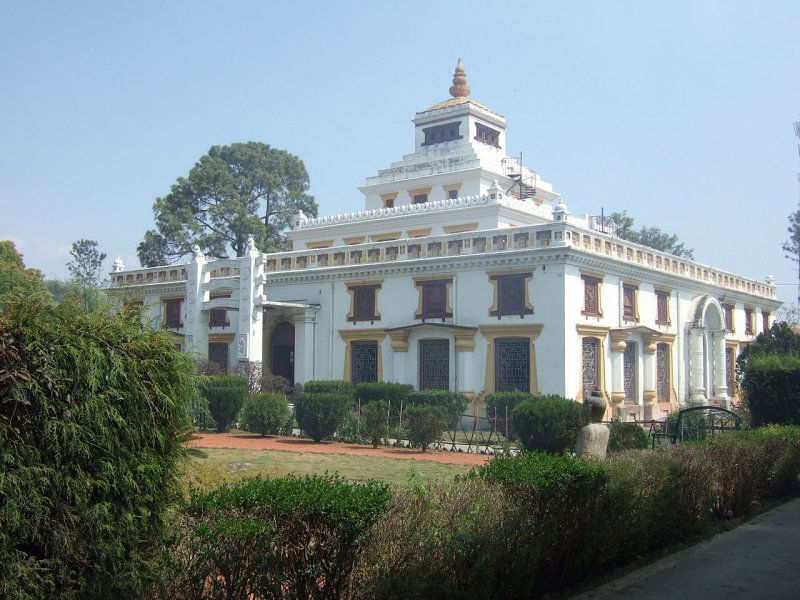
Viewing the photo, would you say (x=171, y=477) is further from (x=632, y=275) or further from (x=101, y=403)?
(x=632, y=275)

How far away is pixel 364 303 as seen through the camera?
31078 millimetres

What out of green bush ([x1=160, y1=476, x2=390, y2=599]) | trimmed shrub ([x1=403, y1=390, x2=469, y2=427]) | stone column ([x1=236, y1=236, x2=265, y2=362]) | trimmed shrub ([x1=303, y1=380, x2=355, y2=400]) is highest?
stone column ([x1=236, y1=236, x2=265, y2=362])

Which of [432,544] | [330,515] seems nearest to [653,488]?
[432,544]

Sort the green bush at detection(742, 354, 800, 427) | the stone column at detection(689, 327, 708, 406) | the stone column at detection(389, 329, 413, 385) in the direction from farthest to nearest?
the stone column at detection(689, 327, 708, 406)
the stone column at detection(389, 329, 413, 385)
the green bush at detection(742, 354, 800, 427)

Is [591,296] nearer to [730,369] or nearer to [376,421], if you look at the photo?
[376,421]

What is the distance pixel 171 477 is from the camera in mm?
5785

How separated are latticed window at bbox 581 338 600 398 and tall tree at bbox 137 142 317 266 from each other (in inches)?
1182

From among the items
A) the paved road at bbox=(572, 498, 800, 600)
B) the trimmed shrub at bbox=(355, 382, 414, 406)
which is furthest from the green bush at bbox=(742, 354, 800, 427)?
the trimmed shrub at bbox=(355, 382, 414, 406)

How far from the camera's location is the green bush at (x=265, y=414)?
24484mm

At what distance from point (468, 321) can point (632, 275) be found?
6691mm

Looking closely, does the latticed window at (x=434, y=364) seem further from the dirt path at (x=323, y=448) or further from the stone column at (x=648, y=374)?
the stone column at (x=648, y=374)

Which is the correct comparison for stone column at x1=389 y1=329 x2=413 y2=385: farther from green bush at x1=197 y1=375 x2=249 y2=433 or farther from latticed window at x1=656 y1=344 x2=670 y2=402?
latticed window at x1=656 y1=344 x2=670 y2=402

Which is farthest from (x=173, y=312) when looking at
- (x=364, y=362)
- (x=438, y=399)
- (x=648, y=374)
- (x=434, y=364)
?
(x=648, y=374)

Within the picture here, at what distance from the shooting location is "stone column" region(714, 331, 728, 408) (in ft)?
113
